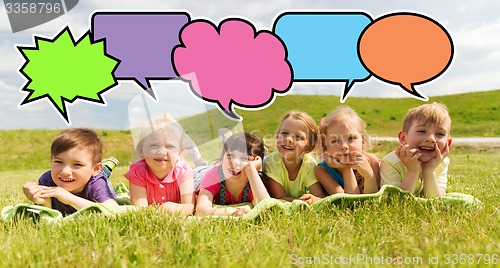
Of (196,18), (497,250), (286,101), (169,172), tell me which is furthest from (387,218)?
(286,101)

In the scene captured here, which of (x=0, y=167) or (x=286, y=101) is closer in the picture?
(x=0, y=167)

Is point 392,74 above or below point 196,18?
below

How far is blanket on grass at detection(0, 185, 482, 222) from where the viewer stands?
360 cm

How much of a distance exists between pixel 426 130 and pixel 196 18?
4078mm

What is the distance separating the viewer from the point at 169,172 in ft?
14.5

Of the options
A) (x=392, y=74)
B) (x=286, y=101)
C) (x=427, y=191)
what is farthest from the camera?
(x=286, y=101)

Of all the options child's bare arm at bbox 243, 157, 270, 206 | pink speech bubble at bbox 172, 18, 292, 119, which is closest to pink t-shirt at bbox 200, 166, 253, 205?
child's bare arm at bbox 243, 157, 270, 206

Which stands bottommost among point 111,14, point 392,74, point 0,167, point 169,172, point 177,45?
point 0,167

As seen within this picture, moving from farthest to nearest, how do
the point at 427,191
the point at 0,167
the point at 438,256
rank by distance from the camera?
the point at 0,167, the point at 427,191, the point at 438,256

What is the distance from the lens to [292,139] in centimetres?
457

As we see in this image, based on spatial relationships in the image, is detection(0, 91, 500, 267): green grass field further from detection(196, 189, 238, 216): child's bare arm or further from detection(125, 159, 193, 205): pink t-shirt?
detection(125, 159, 193, 205): pink t-shirt

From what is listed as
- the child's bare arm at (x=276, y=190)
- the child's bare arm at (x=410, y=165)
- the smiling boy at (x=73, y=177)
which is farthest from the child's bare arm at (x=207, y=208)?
the child's bare arm at (x=410, y=165)

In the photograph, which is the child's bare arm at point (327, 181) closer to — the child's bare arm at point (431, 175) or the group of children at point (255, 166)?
the group of children at point (255, 166)

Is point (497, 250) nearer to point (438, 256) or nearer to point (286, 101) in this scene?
point (438, 256)
